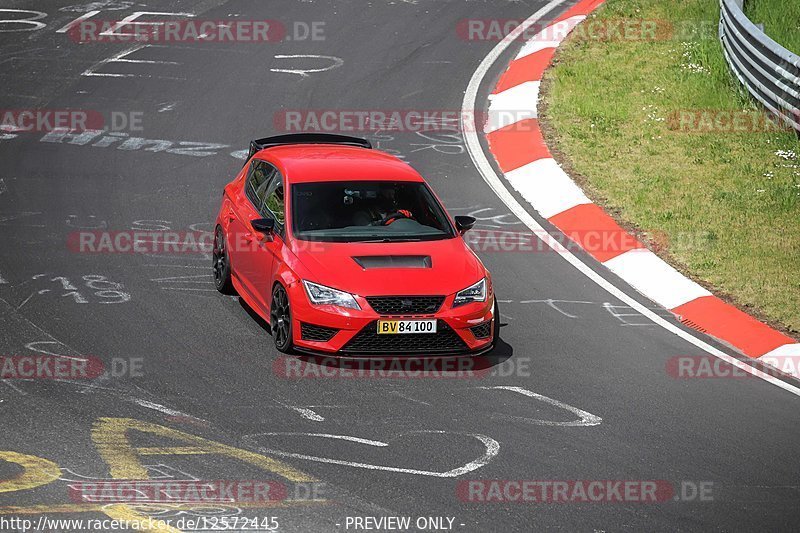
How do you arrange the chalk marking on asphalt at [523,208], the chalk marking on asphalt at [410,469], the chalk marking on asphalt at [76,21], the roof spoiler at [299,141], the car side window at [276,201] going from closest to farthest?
the chalk marking on asphalt at [410,469] → the chalk marking on asphalt at [523,208] → the car side window at [276,201] → the roof spoiler at [299,141] → the chalk marking on asphalt at [76,21]

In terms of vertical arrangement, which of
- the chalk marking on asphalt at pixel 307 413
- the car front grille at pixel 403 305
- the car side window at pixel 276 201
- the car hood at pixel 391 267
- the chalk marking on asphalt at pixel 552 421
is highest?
the car side window at pixel 276 201

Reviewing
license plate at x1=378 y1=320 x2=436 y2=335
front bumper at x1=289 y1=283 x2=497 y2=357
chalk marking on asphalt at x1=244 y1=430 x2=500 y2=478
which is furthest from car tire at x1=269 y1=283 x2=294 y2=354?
chalk marking on asphalt at x1=244 y1=430 x2=500 y2=478

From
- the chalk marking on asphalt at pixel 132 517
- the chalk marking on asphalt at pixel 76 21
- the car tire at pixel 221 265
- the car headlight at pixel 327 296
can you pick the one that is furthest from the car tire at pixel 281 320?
the chalk marking on asphalt at pixel 76 21

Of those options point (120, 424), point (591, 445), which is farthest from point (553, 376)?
point (120, 424)

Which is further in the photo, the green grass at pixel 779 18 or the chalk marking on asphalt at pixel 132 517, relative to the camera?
the green grass at pixel 779 18

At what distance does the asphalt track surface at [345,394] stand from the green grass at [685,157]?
148cm

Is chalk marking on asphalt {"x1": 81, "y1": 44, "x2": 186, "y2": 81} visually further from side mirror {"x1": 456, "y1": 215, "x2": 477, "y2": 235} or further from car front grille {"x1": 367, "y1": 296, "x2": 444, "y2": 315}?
car front grille {"x1": 367, "y1": 296, "x2": 444, "y2": 315}

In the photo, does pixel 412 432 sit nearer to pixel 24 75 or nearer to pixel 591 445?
pixel 591 445

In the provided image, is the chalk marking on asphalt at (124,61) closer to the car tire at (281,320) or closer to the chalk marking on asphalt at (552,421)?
the car tire at (281,320)

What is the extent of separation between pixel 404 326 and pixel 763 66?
8966mm

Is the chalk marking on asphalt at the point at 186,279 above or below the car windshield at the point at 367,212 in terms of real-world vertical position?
below

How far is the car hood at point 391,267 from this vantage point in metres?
10.6

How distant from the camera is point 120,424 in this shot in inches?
363

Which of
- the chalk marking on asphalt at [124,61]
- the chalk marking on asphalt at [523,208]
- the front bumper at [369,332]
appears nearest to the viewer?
the front bumper at [369,332]
